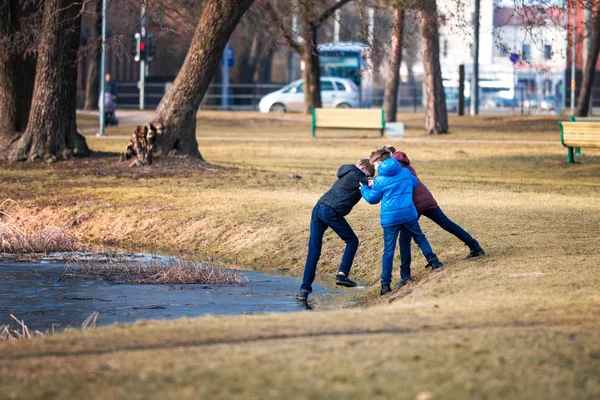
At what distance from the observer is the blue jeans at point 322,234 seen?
1034 centimetres

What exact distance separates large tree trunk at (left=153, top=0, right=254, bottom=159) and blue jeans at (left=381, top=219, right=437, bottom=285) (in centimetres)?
982

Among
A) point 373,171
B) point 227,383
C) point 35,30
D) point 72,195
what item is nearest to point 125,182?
point 72,195

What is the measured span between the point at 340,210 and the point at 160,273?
2503 mm

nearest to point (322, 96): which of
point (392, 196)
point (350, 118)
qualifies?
point (350, 118)

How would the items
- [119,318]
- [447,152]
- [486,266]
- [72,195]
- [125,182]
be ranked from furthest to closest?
[447,152]
[125,182]
[72,195]
[486,266]
[119,318]

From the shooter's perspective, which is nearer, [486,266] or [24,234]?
[486,266]

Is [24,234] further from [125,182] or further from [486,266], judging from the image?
[486,266]

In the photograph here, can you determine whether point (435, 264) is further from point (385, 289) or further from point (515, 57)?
point (515, 57)

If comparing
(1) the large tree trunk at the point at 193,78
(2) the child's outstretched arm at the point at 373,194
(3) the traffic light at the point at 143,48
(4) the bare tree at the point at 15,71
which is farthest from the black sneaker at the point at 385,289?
(3) the traffic light at the point at 143,48

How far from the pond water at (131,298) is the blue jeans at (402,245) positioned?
622 mm

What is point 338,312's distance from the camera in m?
7.72

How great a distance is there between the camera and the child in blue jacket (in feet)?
32.5

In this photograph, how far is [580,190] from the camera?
59.5 ft

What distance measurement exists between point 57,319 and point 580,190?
10.8 m
